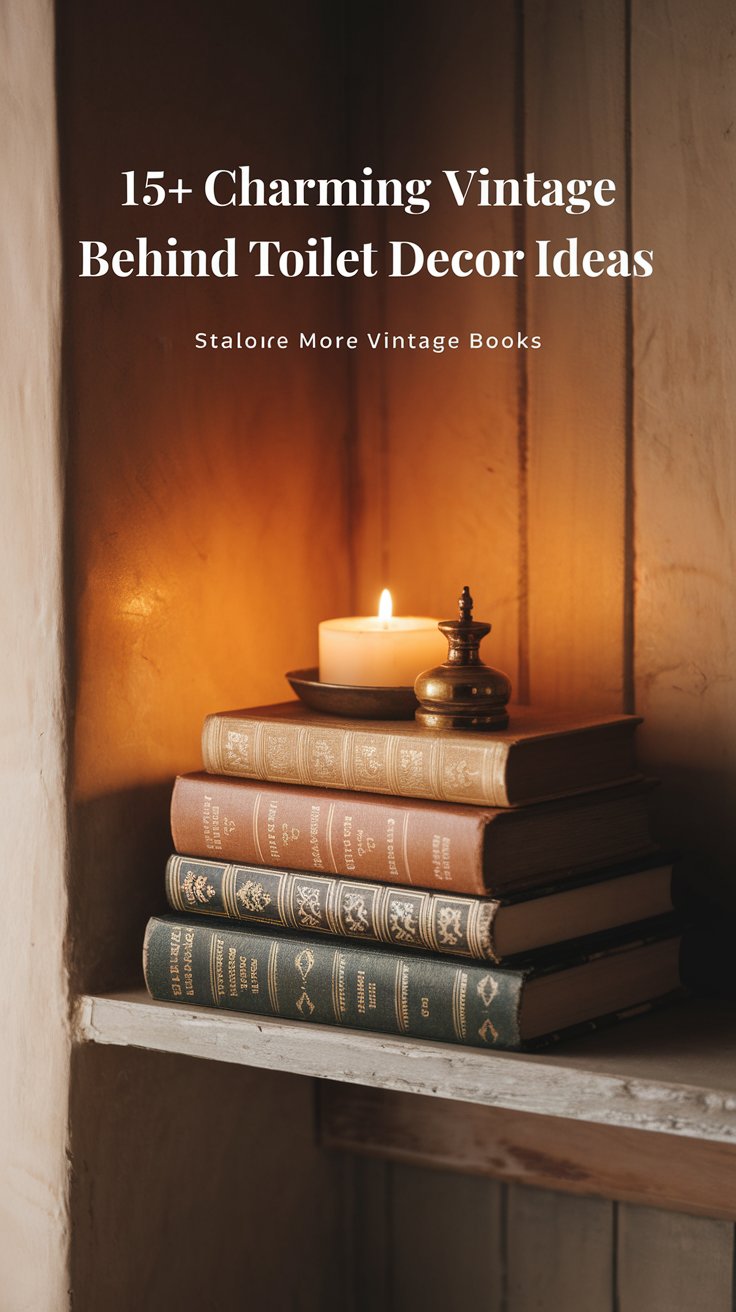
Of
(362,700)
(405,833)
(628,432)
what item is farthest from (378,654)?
(628,432)

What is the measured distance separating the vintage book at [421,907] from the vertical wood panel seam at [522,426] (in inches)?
8.2

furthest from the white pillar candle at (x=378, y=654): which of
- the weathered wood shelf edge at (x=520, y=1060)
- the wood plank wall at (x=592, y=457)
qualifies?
the weathered wood shelf edge at (x=520, y=1060)

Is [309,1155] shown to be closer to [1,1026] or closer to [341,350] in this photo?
[1,1026]

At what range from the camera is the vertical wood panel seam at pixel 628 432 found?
41.4 inches

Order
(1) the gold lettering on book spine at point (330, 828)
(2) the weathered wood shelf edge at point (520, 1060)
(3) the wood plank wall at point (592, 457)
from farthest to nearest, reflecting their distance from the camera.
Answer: (3) the wood plank wall at point (592, 457), (1) the gold lettering on book spine at point (330, 828), (2) the weathered wood shelf edge at point (520, 1060)

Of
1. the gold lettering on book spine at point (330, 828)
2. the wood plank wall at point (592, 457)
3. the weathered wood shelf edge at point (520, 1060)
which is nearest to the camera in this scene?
the weathered wood shelf edge at point (520, 1060)

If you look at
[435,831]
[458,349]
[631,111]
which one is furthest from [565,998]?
[631,111]

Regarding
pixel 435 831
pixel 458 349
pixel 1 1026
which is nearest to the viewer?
pixel 435 831

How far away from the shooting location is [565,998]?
2.94ft

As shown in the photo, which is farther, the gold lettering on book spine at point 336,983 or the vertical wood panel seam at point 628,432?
the vertical wood panel seam at point 628,432

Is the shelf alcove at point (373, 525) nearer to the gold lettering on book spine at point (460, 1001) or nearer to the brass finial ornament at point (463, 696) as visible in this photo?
the gold lettering on book spine at point (460, 1001)

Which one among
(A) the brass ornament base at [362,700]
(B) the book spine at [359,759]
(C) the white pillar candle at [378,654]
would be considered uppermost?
(C) the white pillar candle at [378,654]

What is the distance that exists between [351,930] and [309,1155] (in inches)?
14.3

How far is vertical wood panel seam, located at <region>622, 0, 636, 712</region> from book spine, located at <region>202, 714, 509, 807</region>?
0.22m
